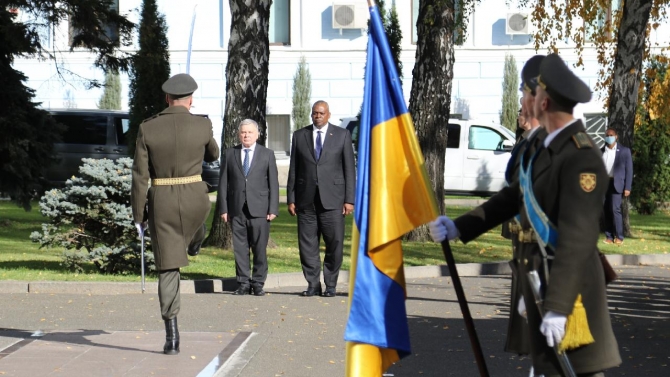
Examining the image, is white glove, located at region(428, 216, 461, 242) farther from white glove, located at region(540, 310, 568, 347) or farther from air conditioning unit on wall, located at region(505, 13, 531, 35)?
air conditioning unit on wall, located at region(505, 13, 531, 35)

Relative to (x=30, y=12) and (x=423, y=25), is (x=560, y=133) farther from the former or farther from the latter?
(x=30, y=12)

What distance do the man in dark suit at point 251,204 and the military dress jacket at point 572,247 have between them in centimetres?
793

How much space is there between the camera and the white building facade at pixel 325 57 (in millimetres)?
37812

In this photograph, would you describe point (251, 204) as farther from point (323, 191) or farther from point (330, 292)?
point (330, 292)

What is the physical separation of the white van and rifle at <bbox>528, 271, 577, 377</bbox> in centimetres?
2469

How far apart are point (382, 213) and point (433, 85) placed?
1315 centimetres

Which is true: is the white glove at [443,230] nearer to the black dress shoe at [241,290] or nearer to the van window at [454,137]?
the black dress shoe at [241,290]

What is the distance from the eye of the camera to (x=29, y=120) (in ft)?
75.6

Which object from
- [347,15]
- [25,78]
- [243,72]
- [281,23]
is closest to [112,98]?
[281,23]

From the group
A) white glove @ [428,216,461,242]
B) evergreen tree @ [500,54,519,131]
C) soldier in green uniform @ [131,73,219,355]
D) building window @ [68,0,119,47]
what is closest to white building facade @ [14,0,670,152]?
evergreen tree @ [500,54,519,131]

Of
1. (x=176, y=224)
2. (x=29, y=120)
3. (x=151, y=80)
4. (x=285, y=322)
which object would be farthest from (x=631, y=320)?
(x=151, y=80)

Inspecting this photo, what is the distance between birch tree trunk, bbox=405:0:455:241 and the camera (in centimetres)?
1870

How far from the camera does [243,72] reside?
17.5 m

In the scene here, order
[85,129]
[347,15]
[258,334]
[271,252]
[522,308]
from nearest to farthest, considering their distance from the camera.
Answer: [522,308]
[258,334]
[271,252]
[85,129]
[347,15]
